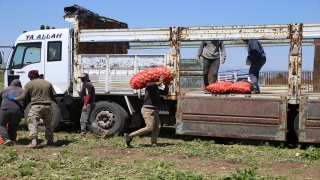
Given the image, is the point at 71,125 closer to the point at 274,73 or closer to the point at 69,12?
the point at 69,12

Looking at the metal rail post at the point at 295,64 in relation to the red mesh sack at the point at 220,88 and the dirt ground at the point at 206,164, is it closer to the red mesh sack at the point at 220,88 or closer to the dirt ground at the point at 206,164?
the red mesh sack at the point at 220,88

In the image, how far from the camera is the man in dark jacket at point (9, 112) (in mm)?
9141

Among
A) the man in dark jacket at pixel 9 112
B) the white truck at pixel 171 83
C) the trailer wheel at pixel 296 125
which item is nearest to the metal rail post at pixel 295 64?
the white truck at pixel 171 83

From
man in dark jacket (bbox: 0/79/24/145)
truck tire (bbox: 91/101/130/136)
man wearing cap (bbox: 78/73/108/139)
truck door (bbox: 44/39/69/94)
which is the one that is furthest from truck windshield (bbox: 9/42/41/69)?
truck tire (bbox: 91/101/130/136)

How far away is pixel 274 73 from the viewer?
16.6 m

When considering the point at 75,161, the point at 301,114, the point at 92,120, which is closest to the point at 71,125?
the point at 92,120

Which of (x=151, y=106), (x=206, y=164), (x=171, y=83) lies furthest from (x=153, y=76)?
(x=206, y=164)

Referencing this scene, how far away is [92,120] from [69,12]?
2.72 meters

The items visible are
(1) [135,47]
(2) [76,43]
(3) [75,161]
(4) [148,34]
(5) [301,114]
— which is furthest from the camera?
(1) [135,47]

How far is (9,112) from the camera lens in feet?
30.1

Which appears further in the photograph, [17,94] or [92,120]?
[92,120]

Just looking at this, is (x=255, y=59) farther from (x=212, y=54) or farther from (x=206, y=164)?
(x=206, y=164)

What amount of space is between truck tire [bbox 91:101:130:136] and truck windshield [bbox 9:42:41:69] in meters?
2.13

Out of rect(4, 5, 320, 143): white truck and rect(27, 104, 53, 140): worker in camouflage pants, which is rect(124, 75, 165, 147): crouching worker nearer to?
rect(4, 5, 320, 143): white truck
